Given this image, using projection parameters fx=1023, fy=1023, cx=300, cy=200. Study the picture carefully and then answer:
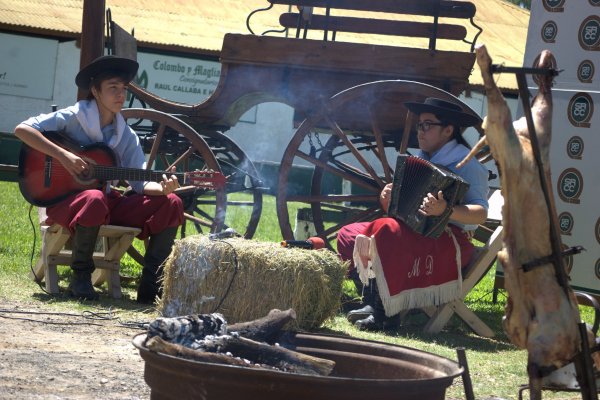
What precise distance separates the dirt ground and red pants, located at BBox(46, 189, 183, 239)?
70 cm

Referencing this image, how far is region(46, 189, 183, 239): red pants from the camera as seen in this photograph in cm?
671

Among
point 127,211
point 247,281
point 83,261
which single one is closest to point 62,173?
point 127,211

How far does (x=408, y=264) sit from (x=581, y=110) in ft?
7.57

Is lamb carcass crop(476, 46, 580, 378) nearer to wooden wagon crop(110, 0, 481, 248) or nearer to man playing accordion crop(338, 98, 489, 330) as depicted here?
man playing accordion crop(338, 98, 489, 330)

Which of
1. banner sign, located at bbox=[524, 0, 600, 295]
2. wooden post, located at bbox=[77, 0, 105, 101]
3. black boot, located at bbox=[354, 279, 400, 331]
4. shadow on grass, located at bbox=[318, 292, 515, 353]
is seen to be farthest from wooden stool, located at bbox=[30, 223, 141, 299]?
banner sign, located at bbox=[524, 0, 600, 295]

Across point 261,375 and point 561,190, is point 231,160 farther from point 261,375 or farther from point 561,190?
point 261,375

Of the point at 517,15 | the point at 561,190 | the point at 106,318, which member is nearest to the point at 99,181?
the point at 106,318

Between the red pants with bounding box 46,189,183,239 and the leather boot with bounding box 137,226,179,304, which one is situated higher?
the red pants with bounding box 46,189,183,239

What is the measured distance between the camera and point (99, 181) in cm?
690

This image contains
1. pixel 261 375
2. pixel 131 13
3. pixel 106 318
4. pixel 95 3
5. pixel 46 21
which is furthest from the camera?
pixel 131 13

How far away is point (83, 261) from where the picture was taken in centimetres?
681

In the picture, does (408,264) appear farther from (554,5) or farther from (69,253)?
(554,5)

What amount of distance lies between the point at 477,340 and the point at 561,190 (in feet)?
6.18

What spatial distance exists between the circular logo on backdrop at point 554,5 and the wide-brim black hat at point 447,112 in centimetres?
185
